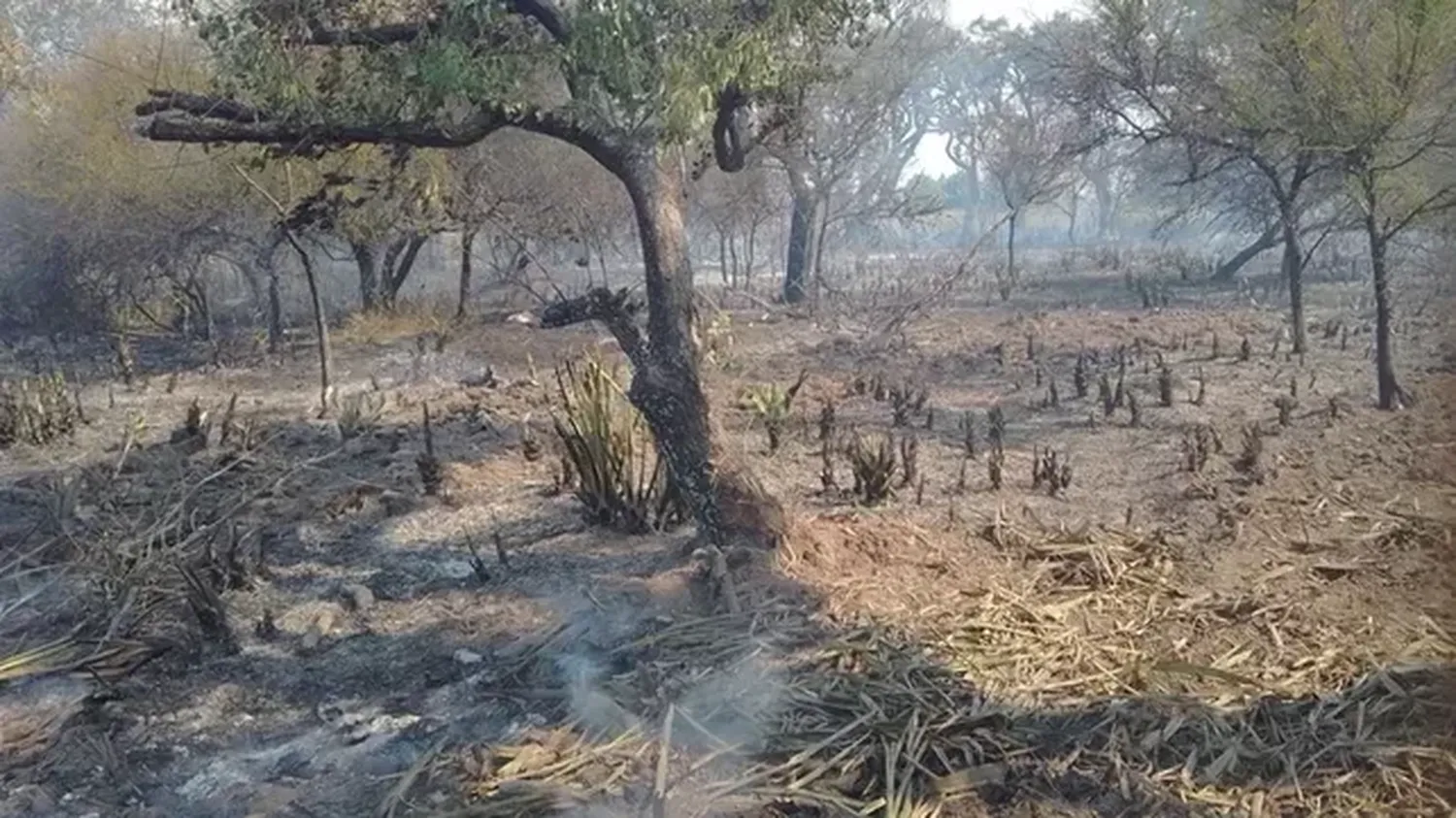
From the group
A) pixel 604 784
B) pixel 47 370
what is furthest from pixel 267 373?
pixel 604 784

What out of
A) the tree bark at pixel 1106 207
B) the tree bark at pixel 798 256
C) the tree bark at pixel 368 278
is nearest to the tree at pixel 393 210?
the tree bark at pixel 368 278

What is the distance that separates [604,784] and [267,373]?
13.0 meters

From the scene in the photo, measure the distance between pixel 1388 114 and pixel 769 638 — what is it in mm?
8111

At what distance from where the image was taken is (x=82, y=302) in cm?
1950

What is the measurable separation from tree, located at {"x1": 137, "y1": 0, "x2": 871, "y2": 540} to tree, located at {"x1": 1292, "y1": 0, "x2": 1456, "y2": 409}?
6.20 metres

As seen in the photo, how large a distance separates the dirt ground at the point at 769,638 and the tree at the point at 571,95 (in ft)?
3.80

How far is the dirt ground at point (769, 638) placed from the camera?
4.09 metres

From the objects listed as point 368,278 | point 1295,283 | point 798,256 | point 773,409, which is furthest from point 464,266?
point 1295,283

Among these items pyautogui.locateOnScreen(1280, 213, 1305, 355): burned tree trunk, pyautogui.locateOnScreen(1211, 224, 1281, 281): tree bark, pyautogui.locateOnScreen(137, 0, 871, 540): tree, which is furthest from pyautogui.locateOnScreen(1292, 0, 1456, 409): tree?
pyautogui.locateOnScreen(1211, 224, 1281, 281): tree bark

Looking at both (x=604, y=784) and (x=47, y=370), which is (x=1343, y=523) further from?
(x=47, y=370)

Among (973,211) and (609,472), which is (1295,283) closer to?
(609,472)

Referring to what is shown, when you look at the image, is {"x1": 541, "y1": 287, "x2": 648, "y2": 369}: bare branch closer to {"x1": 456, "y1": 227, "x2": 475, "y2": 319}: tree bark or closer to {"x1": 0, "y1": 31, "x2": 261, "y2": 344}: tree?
{"x1": 0, "y1": 31, "x2": 261, "y2": 344}: tree

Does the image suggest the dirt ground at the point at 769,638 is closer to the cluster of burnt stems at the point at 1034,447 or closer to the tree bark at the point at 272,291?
the cluster of burnt stems at the point at 1034,447

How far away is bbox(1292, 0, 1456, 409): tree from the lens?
32.6 ft
